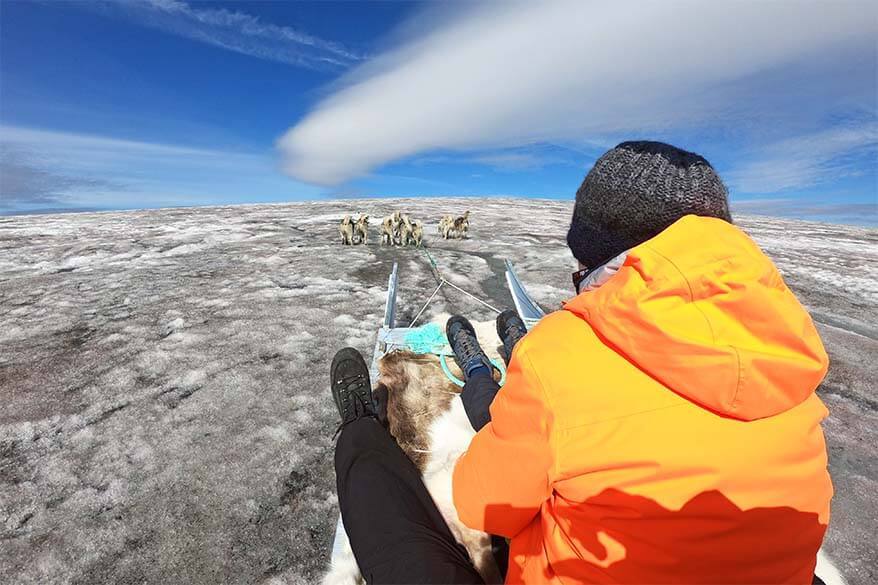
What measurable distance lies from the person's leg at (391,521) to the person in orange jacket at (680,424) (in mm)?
521

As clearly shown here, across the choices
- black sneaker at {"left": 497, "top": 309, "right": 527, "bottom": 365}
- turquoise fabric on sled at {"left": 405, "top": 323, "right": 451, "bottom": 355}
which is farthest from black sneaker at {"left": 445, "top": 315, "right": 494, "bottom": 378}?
black sneaker at {"left": 497, "top": 309, "right": 527, "bottom": 365}

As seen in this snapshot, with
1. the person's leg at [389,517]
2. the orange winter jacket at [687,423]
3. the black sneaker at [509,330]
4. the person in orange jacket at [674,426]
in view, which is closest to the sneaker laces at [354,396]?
the person's leg at [389,517]

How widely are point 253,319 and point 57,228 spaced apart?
30.9ft

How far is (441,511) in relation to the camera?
204 cm

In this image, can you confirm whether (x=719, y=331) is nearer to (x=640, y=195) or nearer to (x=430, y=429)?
(x=640, y=195)

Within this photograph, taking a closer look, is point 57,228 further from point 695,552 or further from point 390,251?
point 695,552

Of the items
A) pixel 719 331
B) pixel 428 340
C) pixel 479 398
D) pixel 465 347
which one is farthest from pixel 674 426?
pixel 428 340

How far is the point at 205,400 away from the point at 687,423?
3233 millimetres

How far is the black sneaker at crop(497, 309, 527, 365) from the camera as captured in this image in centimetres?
331

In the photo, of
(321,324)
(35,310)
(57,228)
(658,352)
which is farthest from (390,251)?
(57,228)

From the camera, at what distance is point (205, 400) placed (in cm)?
314

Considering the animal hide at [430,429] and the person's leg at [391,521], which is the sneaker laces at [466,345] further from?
the person's leg at [391,521]

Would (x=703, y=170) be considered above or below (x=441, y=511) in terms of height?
above

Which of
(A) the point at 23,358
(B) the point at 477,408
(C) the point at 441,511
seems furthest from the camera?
(A) the point at 23,358
